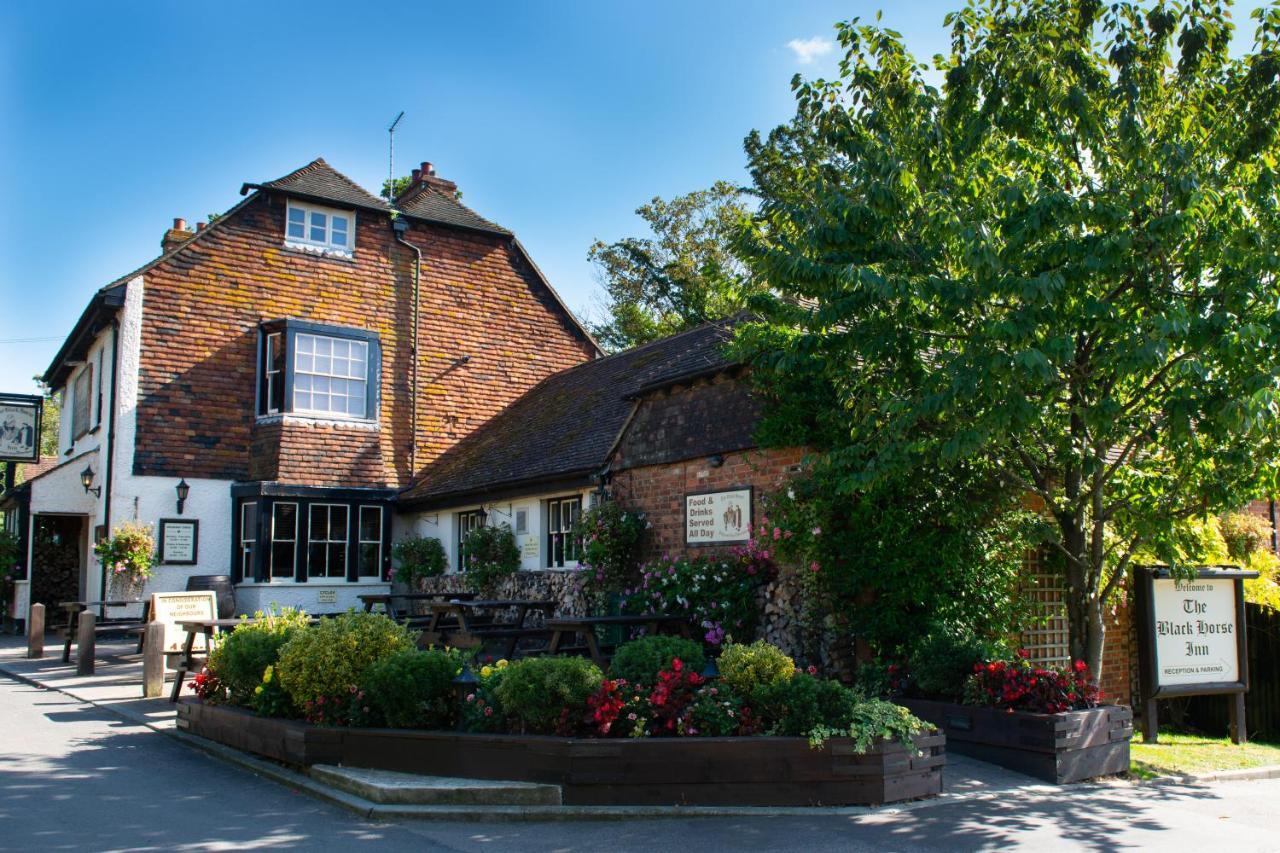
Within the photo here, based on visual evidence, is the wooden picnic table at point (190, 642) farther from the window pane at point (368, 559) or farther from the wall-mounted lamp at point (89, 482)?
the wall-mounted lamp at point (89, 482)

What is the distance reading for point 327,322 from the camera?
20.3m

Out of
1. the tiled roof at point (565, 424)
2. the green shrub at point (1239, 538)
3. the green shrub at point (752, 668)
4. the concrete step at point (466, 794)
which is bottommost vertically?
the concrete step at point (466, 794)

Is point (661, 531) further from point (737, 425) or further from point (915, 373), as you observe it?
point (915, 373)

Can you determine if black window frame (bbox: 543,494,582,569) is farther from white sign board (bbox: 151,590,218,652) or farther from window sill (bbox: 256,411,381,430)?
window sill (bbox: 256,411,381,430)

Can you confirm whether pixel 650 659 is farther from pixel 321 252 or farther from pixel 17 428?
pixel 17 428

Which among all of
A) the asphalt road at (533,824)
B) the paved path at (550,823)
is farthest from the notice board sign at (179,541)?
the asphalt road at (533,824)

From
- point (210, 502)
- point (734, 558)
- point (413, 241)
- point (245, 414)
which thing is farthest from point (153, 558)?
point (734, 558)

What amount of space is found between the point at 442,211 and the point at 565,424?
7.26 m

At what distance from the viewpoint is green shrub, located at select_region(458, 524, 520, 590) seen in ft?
54.3

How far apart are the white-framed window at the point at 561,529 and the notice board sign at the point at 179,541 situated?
22.8 ft

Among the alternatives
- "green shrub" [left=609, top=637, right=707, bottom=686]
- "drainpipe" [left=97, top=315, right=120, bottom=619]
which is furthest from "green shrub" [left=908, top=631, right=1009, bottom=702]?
"drainpipe" [left=97, top=315, right=120, bottom=619]

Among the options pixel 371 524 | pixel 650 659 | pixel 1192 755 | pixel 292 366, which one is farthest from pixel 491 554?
pixel 1192 755

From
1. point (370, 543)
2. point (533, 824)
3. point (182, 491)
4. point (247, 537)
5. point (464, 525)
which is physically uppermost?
point (182, 491)

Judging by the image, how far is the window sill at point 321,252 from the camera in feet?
66.5
